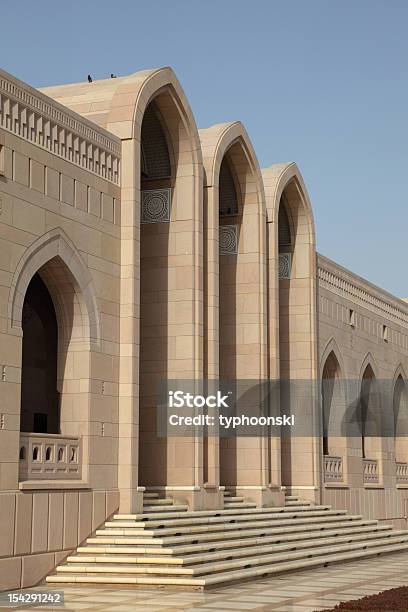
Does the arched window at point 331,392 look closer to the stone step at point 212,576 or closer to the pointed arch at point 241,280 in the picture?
the pointed arch at point 241,280

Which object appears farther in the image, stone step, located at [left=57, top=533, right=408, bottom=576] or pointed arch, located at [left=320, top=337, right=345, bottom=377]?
pointed arch, located at [left=320, top=337, right=345, bottom=377]

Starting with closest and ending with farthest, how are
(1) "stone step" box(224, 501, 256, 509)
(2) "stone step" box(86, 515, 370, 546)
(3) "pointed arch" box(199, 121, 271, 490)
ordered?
(2) "stone step" box(86, 515, 370, 546) < (1) "stone step" box(224, 501, 256, 509) < (3) "pointed arch" box(199, 121, 271, 490)

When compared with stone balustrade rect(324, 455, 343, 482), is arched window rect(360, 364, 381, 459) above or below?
above

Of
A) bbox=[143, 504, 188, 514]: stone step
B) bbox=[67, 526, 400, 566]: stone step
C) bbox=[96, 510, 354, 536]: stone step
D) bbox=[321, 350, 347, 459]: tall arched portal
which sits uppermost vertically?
bbox=[321, 350, 347, 459]: tall arched portal

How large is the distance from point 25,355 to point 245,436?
6158 mm

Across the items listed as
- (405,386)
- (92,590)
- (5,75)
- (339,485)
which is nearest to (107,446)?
(92,590)

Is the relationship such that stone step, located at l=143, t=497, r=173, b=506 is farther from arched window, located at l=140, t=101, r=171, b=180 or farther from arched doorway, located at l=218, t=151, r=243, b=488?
arched window, located at l=140, t=101, r=171, b=180

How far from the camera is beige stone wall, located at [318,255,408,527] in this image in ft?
98.4

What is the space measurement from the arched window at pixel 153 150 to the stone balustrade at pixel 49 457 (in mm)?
6900

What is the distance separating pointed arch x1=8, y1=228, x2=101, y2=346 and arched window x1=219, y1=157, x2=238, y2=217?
8.29m

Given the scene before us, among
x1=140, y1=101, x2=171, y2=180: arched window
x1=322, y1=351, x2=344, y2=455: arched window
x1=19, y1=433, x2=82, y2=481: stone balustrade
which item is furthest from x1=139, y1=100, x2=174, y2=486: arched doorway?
x1=322, y1=351, x2=344, y2=455: arched window

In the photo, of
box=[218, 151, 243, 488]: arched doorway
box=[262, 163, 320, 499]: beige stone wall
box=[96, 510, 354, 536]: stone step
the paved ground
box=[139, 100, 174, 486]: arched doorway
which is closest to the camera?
the paved ground

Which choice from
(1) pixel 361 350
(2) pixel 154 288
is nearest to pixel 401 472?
(1) pixel 361 350

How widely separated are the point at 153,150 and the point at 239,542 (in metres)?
8.50
